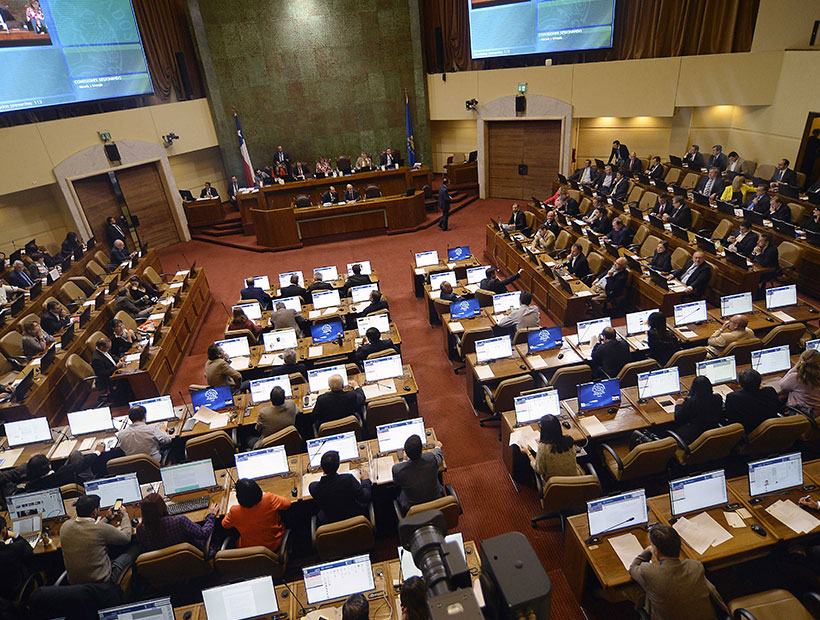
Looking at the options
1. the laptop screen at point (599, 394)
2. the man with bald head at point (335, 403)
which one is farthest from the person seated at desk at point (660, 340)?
the man with bald head at point (335, 403)

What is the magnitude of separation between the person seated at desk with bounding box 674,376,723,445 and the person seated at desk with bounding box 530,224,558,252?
19.0 ft

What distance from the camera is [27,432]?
20.4ft

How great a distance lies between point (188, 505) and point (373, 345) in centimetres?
310

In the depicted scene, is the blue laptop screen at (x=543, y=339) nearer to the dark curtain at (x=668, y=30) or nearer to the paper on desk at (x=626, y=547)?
the paper on desk at (x=626, y=547)

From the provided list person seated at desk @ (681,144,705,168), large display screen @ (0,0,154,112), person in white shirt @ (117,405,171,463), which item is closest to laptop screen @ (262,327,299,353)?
person in white shirt @ (117,405,171,463)

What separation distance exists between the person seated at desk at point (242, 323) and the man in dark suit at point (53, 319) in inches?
135

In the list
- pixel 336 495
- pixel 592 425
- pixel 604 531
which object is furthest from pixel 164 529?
pixel 592 425

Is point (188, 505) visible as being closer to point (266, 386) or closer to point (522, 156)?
point (266, 386)

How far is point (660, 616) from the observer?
345 cm

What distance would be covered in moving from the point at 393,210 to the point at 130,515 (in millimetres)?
11210

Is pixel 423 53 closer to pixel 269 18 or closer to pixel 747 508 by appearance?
pixel 269 18

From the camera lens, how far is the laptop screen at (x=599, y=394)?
5566 millimetres

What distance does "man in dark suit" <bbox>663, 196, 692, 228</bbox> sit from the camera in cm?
1034

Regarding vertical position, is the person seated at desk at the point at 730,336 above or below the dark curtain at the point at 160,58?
below
